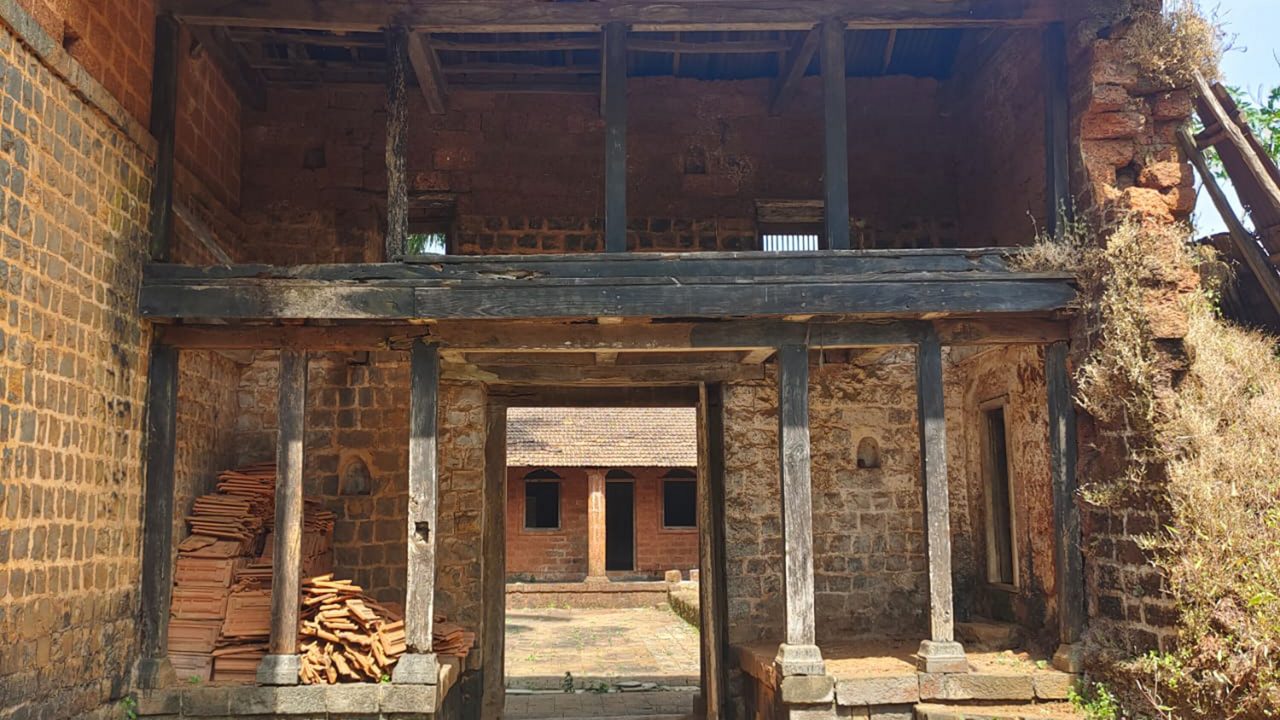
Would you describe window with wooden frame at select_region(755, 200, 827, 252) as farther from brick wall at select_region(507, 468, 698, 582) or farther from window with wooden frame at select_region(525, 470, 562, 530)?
window with wooden frame at select_region(525, 470, 562, 530)

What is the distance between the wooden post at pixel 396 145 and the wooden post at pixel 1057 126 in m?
5.51

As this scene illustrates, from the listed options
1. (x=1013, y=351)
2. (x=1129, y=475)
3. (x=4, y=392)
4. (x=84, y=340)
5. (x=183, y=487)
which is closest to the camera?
(x=4, y=392)

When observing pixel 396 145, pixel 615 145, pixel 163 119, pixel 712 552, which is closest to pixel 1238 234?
pixel 615 145

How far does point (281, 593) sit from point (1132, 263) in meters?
7.27

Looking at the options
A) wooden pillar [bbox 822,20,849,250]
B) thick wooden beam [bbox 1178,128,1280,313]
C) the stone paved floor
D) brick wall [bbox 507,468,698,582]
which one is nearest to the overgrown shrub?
thick wooden beam [bbox 1178,128,1280,313]

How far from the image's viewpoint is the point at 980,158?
1121cm

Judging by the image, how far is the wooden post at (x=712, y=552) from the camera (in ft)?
35.9

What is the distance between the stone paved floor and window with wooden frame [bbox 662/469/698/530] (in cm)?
328

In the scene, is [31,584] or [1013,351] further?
[1013,351]

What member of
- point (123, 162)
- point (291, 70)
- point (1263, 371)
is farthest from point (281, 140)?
point (1263, 371)

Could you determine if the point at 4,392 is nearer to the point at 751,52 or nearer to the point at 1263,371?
the point at 751,52

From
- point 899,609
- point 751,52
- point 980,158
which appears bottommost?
point 899,609

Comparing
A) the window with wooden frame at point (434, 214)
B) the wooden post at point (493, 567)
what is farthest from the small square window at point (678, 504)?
the window with wooden frame at point (434, 214)

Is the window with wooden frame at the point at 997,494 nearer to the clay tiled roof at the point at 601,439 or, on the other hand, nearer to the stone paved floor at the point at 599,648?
the stone paved floor at the point at 599,648
